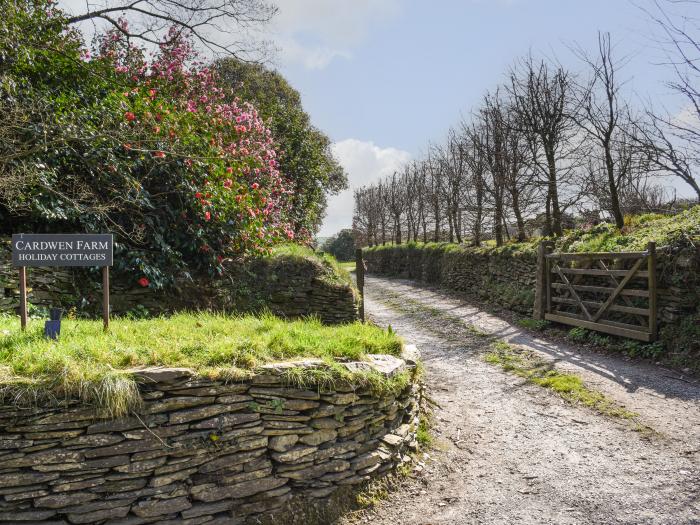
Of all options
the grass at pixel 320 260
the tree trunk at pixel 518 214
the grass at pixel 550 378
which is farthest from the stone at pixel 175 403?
the tree trunk at pixel 518 214

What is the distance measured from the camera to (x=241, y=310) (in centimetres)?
793

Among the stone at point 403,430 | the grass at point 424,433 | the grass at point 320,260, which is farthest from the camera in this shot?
the grass at point 320,260

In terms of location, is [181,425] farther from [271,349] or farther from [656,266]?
[656,266]

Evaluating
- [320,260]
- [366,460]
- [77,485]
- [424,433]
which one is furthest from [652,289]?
[77,485]

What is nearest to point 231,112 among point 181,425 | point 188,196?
point 188,196

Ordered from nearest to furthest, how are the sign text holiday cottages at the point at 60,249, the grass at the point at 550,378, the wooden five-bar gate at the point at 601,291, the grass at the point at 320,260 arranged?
the sign text holiday cottages at the point at 60,249 → the grass at the point at 550,378 → the wooden five-bar gate at the point at 601,291 → the grass at the point at 320,260

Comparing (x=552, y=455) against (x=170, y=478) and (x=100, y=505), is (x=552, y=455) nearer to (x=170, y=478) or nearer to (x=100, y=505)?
(x=170, y=478)

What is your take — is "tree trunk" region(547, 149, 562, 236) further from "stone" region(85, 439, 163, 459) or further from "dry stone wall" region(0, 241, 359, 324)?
"stone" region(85, 439, 163, 459)

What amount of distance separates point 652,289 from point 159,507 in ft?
26.5

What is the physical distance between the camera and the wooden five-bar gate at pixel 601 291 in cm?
780

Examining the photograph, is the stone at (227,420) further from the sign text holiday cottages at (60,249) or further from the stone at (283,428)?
the sign text holiday cottages at (60,249)

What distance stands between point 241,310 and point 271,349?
4.24m

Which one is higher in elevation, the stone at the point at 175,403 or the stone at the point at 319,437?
the stone at the point at 175,403

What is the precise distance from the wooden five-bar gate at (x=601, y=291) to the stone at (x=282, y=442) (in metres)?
6.87
